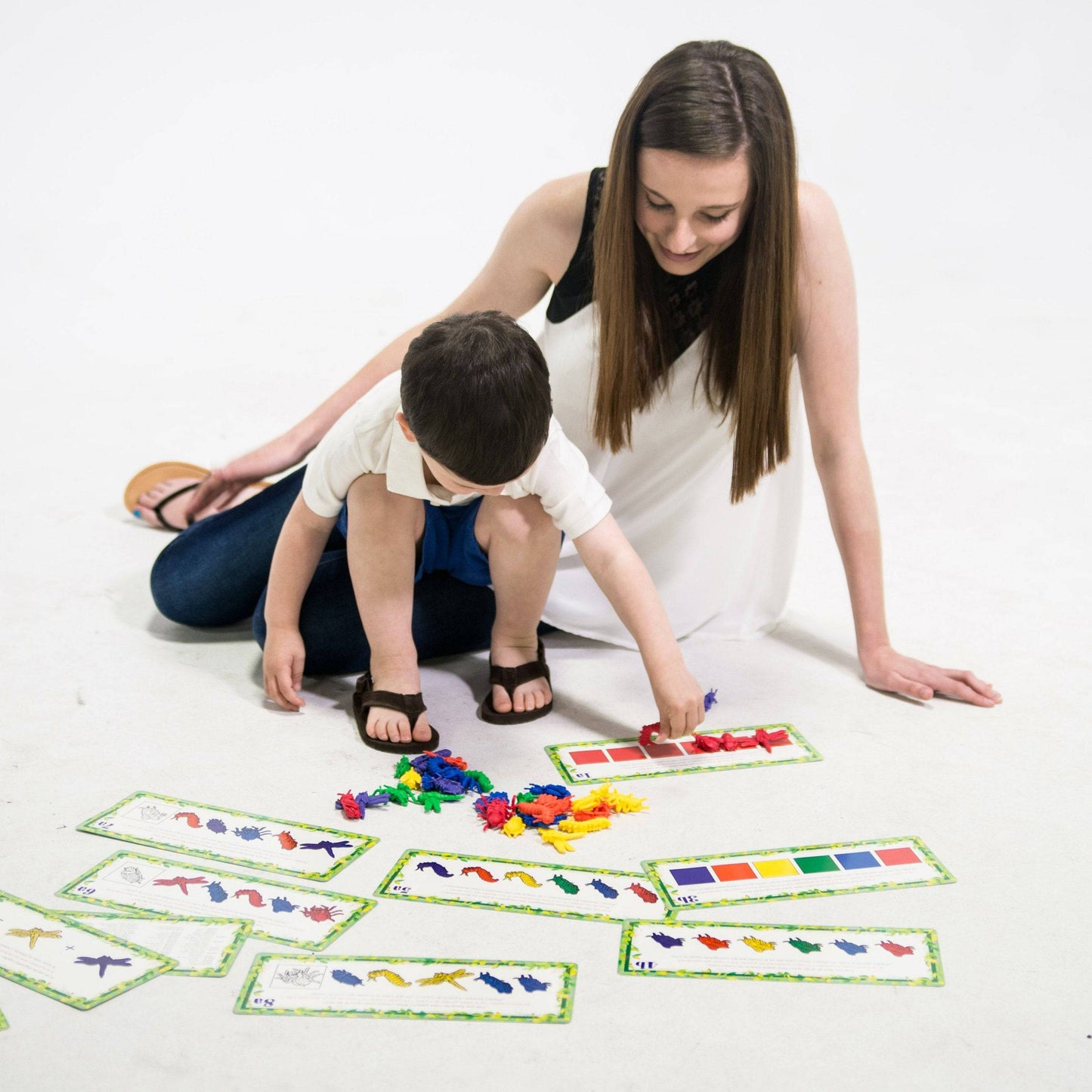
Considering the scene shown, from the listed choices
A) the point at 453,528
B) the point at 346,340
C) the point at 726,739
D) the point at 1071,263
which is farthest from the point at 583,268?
the point at 1071,263

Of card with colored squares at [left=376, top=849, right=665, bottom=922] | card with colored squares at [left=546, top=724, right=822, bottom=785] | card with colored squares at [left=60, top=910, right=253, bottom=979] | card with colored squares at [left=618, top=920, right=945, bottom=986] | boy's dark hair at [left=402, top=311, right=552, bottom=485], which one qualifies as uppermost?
boy's dark hair at [left=402, top=311, right=552, bottom=485]

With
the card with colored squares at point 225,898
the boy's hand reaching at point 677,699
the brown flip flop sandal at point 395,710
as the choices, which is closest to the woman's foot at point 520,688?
the brown flip flop sandal at point 395,710

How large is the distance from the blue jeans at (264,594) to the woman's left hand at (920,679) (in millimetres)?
620

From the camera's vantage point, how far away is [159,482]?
2.70m

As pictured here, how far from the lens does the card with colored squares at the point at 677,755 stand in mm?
1802

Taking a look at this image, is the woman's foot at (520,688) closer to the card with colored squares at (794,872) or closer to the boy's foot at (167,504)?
the card with colored squares at (794,872)

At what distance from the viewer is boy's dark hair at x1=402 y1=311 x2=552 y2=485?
1555 millimetres

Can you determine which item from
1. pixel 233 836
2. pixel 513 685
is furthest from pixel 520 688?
pixel 233 836

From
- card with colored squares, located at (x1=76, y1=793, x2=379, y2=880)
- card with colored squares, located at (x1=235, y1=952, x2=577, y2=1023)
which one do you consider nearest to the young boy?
card with colored squares, located at (x1=76, y1=793, x2=379, y2=880)

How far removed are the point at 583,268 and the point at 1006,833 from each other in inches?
40.2

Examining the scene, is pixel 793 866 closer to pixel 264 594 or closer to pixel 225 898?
pixel 225 898

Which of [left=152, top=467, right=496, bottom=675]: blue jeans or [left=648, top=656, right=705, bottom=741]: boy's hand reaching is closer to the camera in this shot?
[left=648, top=656, right=705, bottom=741]: boy's hand reaching

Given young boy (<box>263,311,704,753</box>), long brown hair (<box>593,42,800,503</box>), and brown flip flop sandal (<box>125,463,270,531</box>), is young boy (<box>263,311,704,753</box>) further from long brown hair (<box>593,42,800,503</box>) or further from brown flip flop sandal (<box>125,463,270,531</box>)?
brown flip flop sandal (<box>125,463,270,531</box>)

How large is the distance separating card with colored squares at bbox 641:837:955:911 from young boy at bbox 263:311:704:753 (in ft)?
0.83
